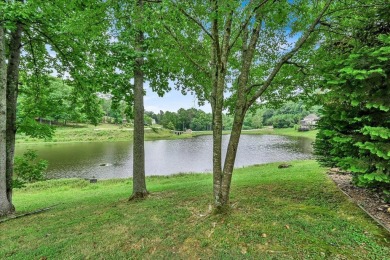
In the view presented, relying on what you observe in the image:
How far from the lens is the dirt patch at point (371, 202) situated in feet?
12.1

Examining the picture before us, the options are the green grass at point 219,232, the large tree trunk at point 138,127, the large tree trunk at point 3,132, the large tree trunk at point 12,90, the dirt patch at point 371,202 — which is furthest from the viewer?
the large tree trunk at point 138,127

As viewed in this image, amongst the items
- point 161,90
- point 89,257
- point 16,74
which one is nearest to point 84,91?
point 16,74

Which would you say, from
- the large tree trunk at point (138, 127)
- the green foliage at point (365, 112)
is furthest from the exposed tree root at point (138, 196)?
the green foliage at point (365, 112)

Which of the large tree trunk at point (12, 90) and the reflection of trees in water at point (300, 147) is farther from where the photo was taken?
the reflection of trees in water at point (300, 147)

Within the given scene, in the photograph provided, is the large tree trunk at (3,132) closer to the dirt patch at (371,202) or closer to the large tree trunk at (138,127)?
the large tree trunk at (138,127)

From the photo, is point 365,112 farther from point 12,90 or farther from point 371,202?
point 12,90

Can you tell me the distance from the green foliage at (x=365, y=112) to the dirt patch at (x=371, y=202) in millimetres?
523

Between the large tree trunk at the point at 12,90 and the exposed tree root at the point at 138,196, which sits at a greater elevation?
the large tree trunk at the point at 12,90

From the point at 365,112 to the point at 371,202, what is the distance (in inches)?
79.6

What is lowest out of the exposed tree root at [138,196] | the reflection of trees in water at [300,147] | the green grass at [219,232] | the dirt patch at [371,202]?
the reflection of trees in water at [300,147]

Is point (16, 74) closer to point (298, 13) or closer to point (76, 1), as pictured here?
point (76, 1)

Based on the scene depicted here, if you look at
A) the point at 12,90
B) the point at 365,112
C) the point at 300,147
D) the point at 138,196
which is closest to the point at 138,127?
the point at 138,196

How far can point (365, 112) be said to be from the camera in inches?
151

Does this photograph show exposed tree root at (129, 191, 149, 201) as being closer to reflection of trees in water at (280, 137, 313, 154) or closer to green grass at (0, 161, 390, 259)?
green grass at (0, 161, 390, 259)
